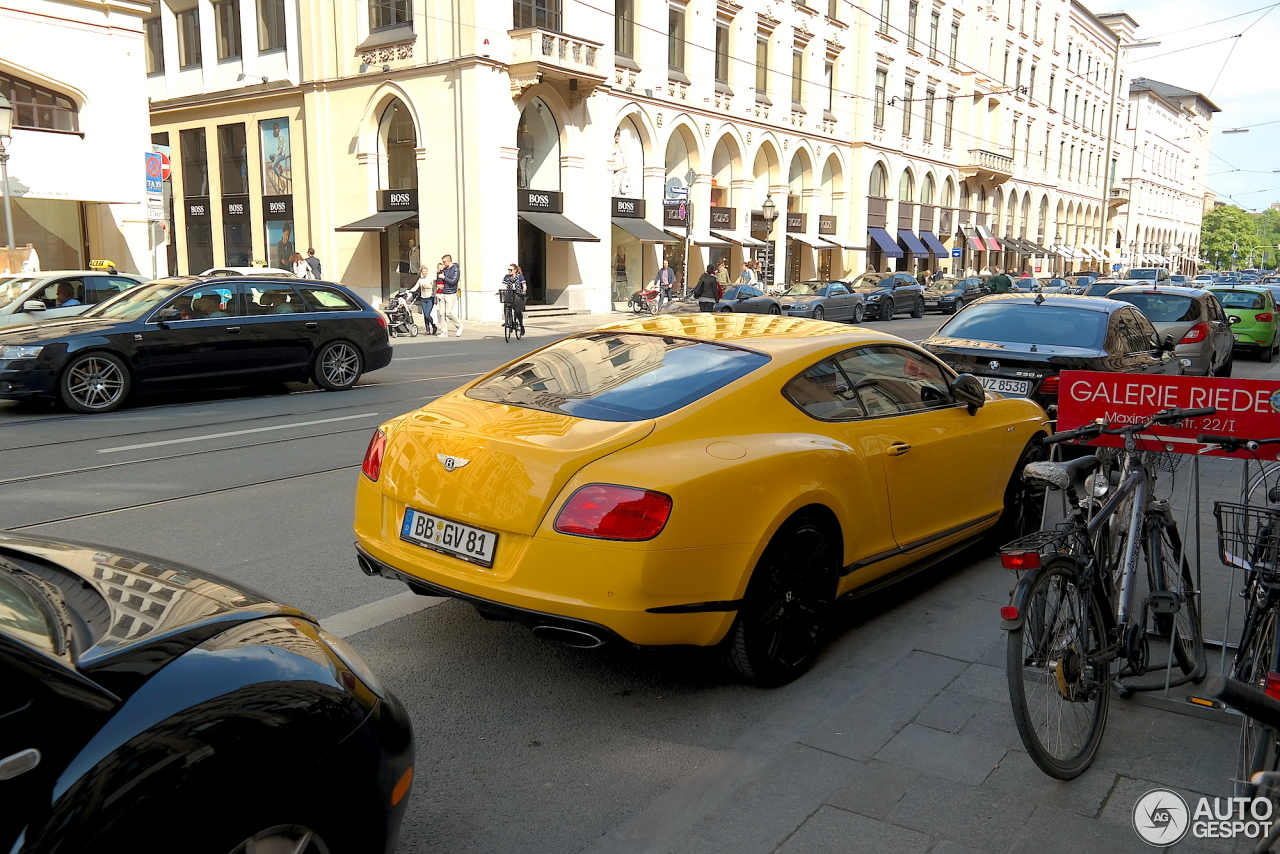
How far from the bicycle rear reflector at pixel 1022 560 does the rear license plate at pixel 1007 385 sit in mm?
5342

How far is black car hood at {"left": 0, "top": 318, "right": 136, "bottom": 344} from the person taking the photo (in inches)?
431

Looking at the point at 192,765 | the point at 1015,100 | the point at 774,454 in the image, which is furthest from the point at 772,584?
the point at 1015,100

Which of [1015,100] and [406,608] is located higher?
[1015,100]

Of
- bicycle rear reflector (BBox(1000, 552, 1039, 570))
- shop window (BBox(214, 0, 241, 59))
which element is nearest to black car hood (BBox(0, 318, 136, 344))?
bicycle rear reflector (BBox(1000, 552, 1039, 570))

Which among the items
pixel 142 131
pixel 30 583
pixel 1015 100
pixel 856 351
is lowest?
pixel 30 583

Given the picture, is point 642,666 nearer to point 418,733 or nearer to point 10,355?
point 418,733

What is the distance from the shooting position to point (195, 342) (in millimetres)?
11820

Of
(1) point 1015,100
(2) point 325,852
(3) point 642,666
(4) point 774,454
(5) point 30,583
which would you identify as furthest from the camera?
(1) point 1015,100

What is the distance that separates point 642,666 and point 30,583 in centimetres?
261

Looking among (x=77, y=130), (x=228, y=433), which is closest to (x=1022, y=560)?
(x=228, y=433)

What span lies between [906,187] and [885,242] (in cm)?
548

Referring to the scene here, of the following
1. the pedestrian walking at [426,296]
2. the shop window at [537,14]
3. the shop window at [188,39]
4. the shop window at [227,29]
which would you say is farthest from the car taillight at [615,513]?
the shop window at [188,39]

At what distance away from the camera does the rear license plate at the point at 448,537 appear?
3854mm

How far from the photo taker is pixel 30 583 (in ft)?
8.00
